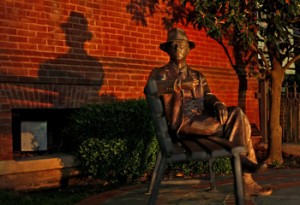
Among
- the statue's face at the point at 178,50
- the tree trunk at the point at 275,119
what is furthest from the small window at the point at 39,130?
the tree trunk at the point at 275,119

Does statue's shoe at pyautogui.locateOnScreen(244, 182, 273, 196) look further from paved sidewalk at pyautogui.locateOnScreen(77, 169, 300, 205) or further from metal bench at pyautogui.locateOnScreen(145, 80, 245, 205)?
metal bench at pyautogui.locateOnScreen(145, 80, 245, 205)

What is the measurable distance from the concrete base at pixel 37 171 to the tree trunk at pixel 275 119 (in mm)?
3604

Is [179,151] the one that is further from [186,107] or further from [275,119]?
[275,119]

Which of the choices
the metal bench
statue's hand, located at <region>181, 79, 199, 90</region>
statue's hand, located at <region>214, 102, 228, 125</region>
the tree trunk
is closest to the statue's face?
statue's hand, located at <region>181, 79, 199, 90</region>

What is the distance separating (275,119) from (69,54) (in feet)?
12.7

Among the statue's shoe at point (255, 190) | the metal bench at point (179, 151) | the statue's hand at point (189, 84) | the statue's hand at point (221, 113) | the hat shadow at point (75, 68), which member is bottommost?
the statue's shoe at point (255, 190)

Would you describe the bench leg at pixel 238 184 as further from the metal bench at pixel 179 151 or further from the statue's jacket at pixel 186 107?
the statue's jacket at pixel 186 107

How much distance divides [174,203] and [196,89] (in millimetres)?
1230

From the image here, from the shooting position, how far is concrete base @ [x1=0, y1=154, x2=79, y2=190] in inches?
224

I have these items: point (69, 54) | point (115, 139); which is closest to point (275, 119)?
point (115, 139)

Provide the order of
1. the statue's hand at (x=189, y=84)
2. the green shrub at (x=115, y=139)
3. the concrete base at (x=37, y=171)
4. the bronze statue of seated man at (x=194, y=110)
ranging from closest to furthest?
the bronze statue of seated man at (x=194, y=110) → the statue's hand at (x=189, y=84) → the concrete base at (x=37, y=171) → the green shrub at (x=115, y=139)

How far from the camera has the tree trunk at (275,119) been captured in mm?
7742

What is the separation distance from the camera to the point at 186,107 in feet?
13.8

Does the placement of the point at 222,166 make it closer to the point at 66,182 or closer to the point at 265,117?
the point at 66,182
